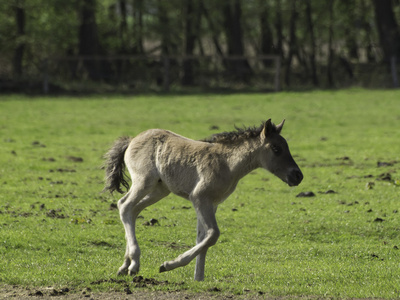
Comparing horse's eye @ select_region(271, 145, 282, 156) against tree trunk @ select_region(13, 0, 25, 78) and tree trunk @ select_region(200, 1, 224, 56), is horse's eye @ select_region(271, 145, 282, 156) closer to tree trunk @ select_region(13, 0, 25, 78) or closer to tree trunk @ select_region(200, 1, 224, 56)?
tree trunk @ select_region(13, 0, 25, 78)

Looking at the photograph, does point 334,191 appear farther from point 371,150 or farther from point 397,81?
point 397,81

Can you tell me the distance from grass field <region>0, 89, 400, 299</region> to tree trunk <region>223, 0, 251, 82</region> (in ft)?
58.7

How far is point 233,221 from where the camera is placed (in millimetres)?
12453

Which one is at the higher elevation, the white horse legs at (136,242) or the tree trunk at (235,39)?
the tree trunk at (235,39)

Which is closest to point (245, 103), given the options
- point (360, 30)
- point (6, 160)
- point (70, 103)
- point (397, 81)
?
point (70, 103)

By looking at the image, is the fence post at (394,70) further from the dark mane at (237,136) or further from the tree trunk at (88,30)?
the dark mane at (237,136)

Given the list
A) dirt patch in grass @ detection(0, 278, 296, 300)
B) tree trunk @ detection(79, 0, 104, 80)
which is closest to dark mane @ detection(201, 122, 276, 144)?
dirt patch in grass @ detection(0, 278, 296, 300)

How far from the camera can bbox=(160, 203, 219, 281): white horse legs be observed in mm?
7574

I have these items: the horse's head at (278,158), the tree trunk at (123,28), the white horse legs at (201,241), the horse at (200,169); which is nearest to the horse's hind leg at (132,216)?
the horse at (200,169)

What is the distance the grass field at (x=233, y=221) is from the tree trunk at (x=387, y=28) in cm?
2282

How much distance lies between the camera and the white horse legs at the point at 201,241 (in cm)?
757

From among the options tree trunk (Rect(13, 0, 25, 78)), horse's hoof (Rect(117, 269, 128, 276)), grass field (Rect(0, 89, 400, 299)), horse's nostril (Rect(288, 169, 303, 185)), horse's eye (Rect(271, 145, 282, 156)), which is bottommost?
grass field (Rect(0, 89, 400, 299))

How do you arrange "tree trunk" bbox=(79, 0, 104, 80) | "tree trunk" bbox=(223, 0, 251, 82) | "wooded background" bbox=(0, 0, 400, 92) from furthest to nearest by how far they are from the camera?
"tree trunk" bbox=(79, 0, 104, 80) < "tree trunk" bbox=(223, 0, 251, 82) < "wooded background" bbox=(0, 0, 400, 92)

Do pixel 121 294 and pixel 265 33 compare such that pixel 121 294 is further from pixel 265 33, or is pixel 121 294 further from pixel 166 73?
pixel 265 33
